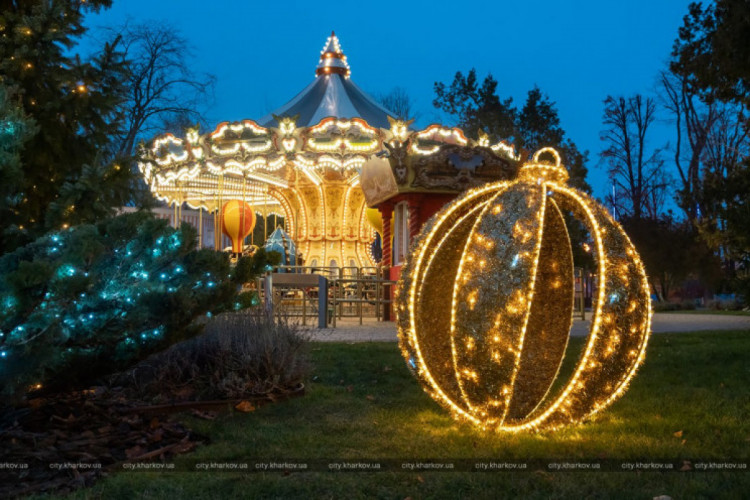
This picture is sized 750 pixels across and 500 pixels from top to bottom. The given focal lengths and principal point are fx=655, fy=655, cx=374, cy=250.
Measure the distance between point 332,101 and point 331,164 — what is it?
3.29 m

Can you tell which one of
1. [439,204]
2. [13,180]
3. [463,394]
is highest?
[439,204]

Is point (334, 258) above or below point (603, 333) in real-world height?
above

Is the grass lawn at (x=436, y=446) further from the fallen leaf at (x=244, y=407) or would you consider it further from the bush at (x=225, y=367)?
the bush at (x=225, y=367)

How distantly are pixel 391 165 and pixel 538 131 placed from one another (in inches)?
976

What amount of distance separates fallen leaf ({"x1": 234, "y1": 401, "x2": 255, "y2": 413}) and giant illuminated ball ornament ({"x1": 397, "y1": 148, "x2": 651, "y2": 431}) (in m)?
1.41

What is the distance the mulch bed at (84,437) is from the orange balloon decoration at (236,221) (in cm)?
1721

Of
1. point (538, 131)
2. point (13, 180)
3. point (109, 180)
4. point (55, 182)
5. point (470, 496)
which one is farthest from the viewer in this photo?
point (538, 131)

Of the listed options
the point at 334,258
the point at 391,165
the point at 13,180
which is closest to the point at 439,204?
the point at 391,165

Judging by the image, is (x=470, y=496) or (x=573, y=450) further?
(x=573, y=450)

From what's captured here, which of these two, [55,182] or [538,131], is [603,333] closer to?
[55,182]

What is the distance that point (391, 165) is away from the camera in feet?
46.8

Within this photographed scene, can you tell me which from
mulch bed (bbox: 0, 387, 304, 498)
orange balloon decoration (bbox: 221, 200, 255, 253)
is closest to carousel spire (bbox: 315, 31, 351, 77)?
orange balloon decoration (bbox: 221, 200, 255, 253)

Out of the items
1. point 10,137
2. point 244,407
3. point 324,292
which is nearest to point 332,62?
point 324,292

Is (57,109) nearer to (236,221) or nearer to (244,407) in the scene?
(244,407)
